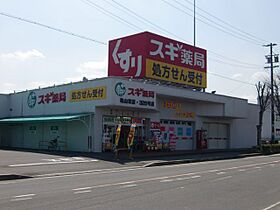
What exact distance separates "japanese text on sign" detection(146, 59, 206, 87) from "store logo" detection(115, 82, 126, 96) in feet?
16.7

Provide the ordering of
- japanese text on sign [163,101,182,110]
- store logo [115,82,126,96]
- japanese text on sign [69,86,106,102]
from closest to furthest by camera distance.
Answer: store logo [115,82,126,96] → japanese text on sign [69,86,106,102] → japanese text on sign [163,101,182,110]

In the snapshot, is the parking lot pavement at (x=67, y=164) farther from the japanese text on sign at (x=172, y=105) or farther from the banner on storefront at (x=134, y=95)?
the japanese text on sign at (x=172, y=105)

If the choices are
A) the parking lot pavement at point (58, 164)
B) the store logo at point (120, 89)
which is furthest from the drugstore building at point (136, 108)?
the parking lot pavement at point (58, 164)

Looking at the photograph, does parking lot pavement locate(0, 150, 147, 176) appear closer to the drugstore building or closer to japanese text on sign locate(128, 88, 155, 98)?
the drugstore building

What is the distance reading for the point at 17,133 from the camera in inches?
1433

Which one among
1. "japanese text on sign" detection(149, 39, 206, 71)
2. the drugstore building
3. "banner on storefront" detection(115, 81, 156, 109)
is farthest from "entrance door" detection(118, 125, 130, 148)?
"japanese text on sign" detection(149, 39, 206, 71)

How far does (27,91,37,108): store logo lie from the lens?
34.4 metres

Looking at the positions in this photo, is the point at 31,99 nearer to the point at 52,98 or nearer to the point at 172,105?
the point at 52,98

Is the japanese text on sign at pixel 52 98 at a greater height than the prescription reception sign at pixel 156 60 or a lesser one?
lesser

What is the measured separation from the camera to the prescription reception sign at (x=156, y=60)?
32.4 m

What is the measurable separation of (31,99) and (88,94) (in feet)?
28.4

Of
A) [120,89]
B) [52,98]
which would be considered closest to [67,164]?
[120,89]

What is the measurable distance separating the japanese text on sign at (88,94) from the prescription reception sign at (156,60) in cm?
531

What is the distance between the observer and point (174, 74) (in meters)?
34.6
